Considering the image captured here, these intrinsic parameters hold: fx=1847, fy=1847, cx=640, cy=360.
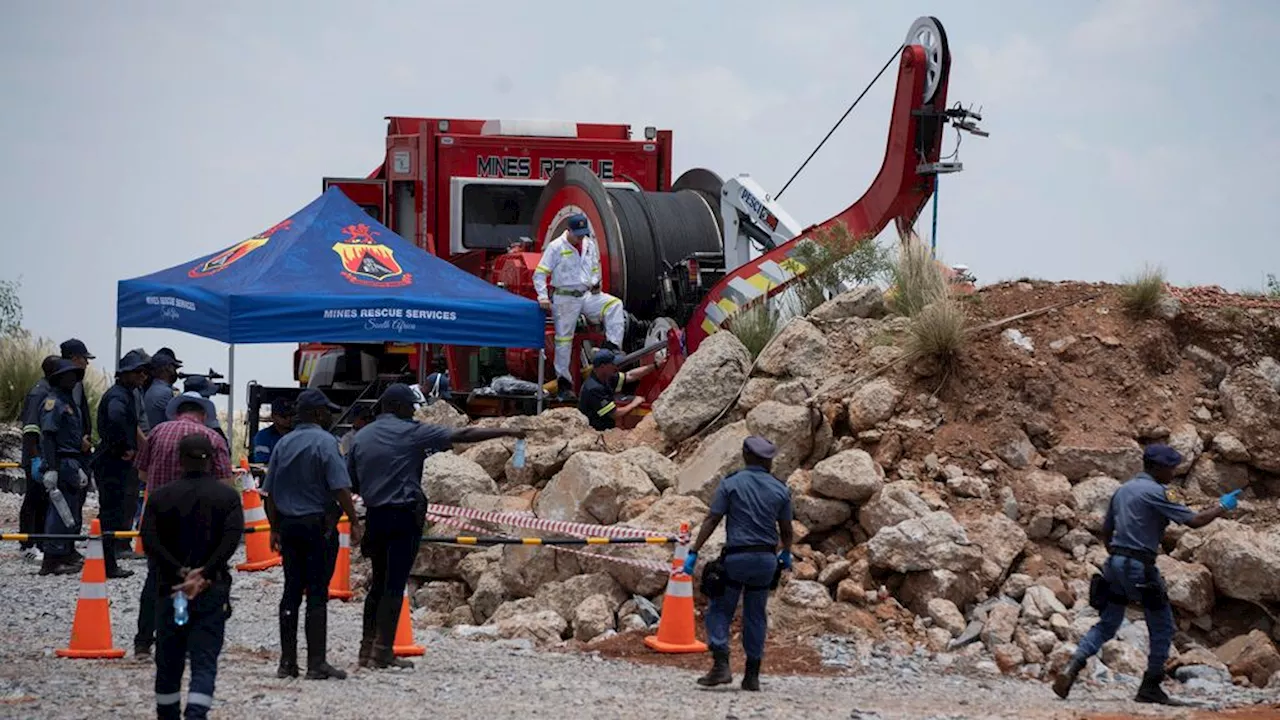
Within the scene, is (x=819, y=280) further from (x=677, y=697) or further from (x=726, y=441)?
(x=677, y=697)

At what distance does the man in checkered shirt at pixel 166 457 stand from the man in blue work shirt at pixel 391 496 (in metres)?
0.86

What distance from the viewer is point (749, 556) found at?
10875mm

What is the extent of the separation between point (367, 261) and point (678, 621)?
25.9ft

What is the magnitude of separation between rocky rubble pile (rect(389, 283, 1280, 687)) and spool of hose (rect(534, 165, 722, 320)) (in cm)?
312

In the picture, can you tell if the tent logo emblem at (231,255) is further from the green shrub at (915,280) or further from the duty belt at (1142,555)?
the duty belt at (1142,555)

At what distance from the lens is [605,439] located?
1600cm

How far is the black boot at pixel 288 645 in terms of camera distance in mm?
10867

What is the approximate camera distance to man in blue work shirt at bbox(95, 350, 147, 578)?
14406 millimetres

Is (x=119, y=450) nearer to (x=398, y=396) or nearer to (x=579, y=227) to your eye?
(x=398, y=396)

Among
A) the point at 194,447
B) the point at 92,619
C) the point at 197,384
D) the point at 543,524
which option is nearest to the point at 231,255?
the point at 197,384

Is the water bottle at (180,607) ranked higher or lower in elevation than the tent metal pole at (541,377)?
lower

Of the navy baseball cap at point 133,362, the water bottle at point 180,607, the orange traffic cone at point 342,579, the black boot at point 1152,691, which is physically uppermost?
the navy baseball cap at point 133,362

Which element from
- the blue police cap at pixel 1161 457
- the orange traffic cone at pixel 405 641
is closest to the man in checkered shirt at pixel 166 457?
the orange traffic cone at pixel 405 641

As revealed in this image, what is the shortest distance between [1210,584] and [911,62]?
5602mm
